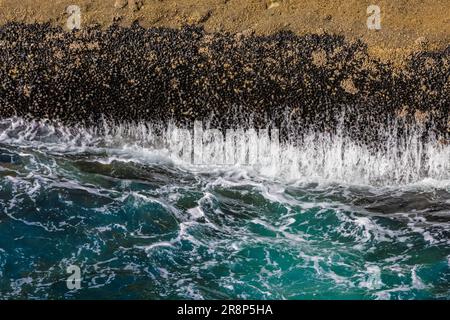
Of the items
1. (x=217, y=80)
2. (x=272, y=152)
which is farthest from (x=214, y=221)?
(x=217, y=80)

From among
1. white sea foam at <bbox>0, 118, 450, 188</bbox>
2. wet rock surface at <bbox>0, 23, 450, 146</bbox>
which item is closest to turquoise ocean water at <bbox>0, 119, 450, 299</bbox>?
white sea foam at <bbox>0, 118, 450, 188</bbox>

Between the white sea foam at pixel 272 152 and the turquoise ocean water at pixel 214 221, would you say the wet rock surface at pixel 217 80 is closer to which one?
the white sea foam at pixel 272 152

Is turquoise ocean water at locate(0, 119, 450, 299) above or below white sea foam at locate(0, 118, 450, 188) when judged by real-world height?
below

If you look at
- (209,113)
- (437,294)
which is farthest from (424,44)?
(437,294)

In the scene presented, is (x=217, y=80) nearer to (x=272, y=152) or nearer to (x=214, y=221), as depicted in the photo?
(x=272, y=152)

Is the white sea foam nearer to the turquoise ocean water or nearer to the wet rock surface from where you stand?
the turquoise ocean water

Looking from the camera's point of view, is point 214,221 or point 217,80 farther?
point 217,80

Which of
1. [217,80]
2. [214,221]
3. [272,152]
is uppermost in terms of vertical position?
[217,80]

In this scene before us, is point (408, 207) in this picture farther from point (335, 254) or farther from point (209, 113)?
point (209, 113)

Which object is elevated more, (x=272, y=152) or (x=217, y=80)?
(x=217, y=80)
